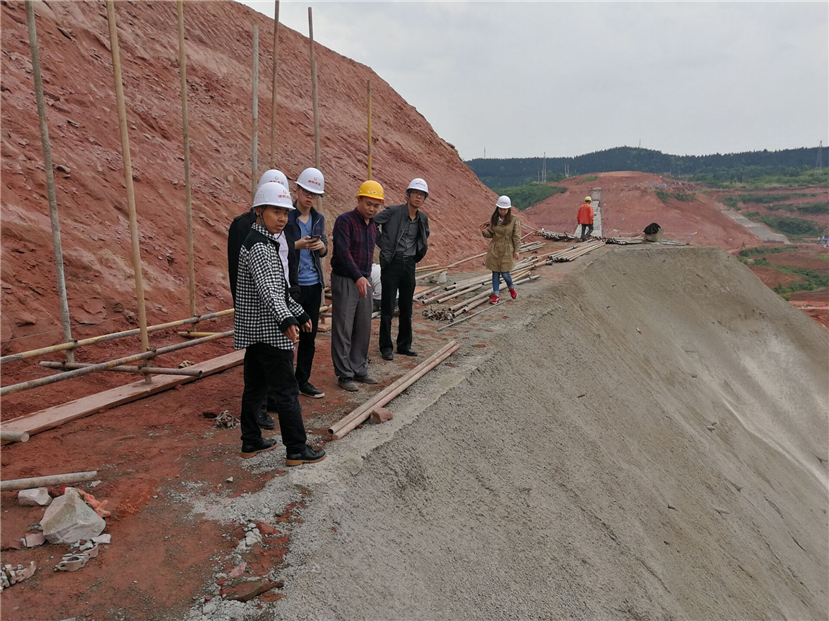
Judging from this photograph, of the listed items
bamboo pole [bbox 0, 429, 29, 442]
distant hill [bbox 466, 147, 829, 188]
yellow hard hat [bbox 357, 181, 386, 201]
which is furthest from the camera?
distant hill [bbox 466, 147, 829, 188]

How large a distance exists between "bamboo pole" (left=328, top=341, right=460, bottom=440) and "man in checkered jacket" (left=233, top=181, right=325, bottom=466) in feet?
1.80

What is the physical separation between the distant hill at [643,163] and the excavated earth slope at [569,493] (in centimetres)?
8272

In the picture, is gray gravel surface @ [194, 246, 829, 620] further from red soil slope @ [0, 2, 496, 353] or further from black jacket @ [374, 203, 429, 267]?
red soil slope @ [0, 2, 496, 353]

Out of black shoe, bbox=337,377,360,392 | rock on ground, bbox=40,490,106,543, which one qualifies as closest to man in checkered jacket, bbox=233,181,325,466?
rock on ground, bbox=40,490,106,543

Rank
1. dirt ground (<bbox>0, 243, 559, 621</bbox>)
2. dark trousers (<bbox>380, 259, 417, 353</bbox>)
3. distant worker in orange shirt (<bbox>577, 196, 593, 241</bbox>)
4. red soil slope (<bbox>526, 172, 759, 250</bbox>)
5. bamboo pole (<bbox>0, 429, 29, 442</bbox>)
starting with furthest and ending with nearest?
red soil slope (<bbox>526, 172, 759, 250</bbox>)
distant worker in orange shirt (<bbox>577, 196, 593, 241</bbox>)
dark trousers (<bbox>380, 259, 417, 353</bbox>)
bamboo pole (<bbox>0, 429, 29, 442</bbox>)
dirt ground (<bbox>0, 243, 559, 621</bbox>)

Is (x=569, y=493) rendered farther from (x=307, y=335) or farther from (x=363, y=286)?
(x=307, y=335)

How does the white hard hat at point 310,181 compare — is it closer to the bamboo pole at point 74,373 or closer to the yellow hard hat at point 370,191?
the yellow hard hat at point 370,191

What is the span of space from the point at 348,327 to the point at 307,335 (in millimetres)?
551

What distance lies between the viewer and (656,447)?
28.7ft

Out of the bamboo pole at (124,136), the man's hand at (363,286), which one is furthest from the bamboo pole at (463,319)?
the bamboo pole at (124,136)

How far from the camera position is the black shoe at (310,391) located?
19.0 ft

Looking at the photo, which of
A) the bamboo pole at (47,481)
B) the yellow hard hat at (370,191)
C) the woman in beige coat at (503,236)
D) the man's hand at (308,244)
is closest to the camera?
the bamboo pole at (47,481)

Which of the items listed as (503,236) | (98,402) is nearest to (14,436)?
(98,402)

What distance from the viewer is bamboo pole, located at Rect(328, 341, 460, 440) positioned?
15.8 ft
